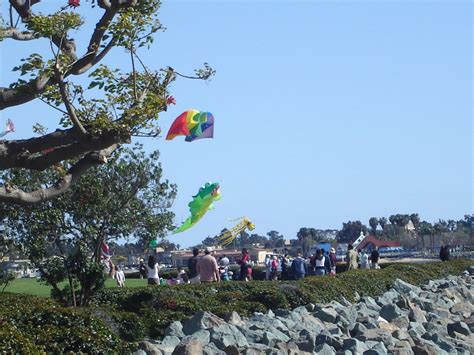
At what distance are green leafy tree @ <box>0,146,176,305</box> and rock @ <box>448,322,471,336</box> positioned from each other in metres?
5.87

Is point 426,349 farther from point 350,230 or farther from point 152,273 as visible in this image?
point 350,230

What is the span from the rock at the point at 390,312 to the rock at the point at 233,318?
3.79 m

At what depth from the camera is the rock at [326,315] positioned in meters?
14.1

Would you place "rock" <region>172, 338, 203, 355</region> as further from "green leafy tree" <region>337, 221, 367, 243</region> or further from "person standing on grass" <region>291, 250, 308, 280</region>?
"green leafy tree" <region>337, 221, 367, 243</region>

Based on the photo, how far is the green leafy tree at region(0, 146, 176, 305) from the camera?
16.5 metres

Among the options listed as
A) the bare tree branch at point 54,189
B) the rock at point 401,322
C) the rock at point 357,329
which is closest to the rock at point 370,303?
the rock at point 401,322

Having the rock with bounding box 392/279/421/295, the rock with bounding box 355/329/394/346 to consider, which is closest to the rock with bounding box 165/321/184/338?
the rock with bounding box 355/329/394/346

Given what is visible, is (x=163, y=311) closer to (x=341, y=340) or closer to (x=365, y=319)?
(x=341, y=340)

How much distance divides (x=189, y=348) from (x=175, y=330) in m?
1.73

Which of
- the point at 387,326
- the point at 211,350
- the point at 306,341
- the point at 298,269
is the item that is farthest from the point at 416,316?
the point at 298,269

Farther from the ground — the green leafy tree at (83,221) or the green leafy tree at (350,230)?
the green leafy tree at (350,230)

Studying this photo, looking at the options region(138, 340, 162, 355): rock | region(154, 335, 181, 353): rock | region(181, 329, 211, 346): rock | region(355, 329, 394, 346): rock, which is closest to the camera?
region(138, 340, 162, 355): rock

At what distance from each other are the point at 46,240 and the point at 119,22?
9326 millimetres

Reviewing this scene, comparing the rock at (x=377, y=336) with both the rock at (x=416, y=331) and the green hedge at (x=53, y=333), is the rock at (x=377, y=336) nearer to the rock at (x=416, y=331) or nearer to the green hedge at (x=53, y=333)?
the rock at (x=416, y=331)
